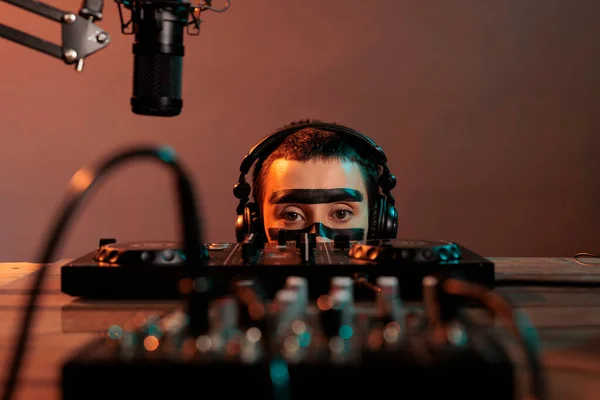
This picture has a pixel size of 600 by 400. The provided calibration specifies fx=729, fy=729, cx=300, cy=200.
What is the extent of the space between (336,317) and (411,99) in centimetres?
295

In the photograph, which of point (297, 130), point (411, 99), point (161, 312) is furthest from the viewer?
point (411, 99)

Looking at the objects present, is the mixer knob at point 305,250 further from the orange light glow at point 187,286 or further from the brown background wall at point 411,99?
the brown background wall at point 411,99

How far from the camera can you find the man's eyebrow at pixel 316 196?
150 cm

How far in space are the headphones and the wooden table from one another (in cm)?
38

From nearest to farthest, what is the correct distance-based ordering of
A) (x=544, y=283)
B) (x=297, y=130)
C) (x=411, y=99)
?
1. (x=544, y=283)
2. (x=297, y=130)
3. (x=411, y=99)

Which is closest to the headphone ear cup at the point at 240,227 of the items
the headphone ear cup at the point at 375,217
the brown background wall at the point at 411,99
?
the headphone ear cup at the point at 375,217

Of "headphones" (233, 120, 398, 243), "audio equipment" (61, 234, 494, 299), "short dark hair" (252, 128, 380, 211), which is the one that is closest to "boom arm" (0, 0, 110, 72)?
"audio equipment" (61, 234, 494, 299)

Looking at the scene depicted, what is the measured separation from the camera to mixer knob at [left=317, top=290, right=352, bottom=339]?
473 millimetres

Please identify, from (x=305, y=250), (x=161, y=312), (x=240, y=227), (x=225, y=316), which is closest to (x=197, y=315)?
(x=225, y=316)

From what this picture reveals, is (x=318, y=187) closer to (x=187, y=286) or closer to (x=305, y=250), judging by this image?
(x=305, y=250)

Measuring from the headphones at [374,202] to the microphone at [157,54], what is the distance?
0.56 metres

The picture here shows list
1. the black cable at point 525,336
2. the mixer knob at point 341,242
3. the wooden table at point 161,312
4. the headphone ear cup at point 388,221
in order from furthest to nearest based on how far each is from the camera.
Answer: the headphone ear cup at point 388,221 < the mixer knob at point 341,242 < the wooden table at point 161,312 < the black cable at point 525,336

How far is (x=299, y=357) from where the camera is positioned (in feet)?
1.42

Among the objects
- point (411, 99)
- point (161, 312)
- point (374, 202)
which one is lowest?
point (161, 312)
